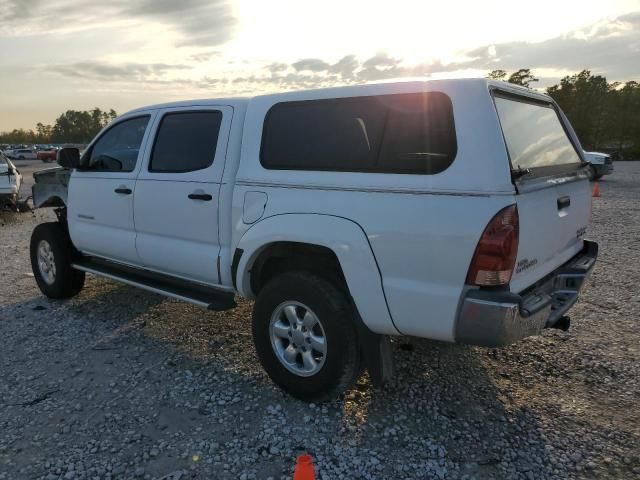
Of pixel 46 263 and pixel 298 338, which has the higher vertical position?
pixel 46 263

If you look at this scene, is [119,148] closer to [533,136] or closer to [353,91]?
[353,91]

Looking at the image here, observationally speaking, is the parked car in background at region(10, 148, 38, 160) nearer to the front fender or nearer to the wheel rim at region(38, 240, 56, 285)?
the wheel rim at region(38, 240, 56, 285)

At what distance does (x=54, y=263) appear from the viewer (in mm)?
5531

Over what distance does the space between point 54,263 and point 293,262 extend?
11.0 feet

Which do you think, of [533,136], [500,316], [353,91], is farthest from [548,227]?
[353,91]

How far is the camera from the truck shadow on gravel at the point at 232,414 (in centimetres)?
284

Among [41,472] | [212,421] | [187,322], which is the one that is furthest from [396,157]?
[187,322]

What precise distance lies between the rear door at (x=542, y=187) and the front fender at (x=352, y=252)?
2.44 ft

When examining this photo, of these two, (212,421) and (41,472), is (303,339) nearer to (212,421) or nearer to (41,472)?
(212,421)

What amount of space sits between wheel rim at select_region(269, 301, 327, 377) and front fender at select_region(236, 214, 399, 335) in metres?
0.37

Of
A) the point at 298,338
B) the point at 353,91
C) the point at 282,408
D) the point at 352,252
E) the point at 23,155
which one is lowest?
the point at 282,408

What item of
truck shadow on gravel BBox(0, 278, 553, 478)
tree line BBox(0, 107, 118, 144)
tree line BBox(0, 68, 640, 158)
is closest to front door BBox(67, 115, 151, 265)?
truck shadow on gravel BBox(0, 278, 553, 478)

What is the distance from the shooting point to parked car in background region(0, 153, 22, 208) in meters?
11.7

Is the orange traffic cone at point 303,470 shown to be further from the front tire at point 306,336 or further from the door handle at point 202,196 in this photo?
the door handle at point 202,196
